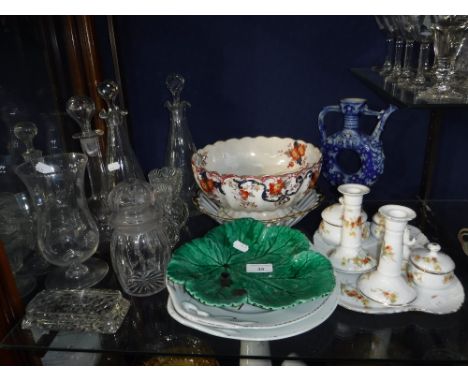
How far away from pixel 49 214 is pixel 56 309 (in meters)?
0.16

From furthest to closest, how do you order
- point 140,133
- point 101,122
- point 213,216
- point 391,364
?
point 140,133 < point 101,122 < point 213,216 < point 391,364

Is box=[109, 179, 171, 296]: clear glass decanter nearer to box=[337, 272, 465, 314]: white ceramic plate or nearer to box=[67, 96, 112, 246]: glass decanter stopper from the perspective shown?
box=[67, 96, 112, 246]: glass decanter stopper

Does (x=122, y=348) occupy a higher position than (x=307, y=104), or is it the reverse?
(x=307, y=104)

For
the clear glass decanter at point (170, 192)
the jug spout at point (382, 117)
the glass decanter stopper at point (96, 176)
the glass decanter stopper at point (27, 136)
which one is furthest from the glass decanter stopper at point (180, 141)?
the jug spout at point (382, 117)

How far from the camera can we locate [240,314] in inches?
23.4

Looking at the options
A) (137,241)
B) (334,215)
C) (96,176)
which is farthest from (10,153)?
(334,215)

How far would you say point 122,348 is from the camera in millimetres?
601

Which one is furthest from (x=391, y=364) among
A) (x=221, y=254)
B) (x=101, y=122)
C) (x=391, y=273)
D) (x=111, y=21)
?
(x=111, y=21)

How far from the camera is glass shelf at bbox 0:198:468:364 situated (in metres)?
0.58

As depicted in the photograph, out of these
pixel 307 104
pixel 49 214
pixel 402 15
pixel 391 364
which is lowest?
pixel 391 364

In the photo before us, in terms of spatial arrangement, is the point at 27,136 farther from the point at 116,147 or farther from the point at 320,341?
the point at 320,341

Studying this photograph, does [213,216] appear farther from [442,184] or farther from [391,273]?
[442,184]

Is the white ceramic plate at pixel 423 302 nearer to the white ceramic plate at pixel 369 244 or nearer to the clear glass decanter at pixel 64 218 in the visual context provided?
the white ceramic plate at pixel 369 244

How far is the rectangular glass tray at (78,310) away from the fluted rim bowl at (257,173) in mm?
249
